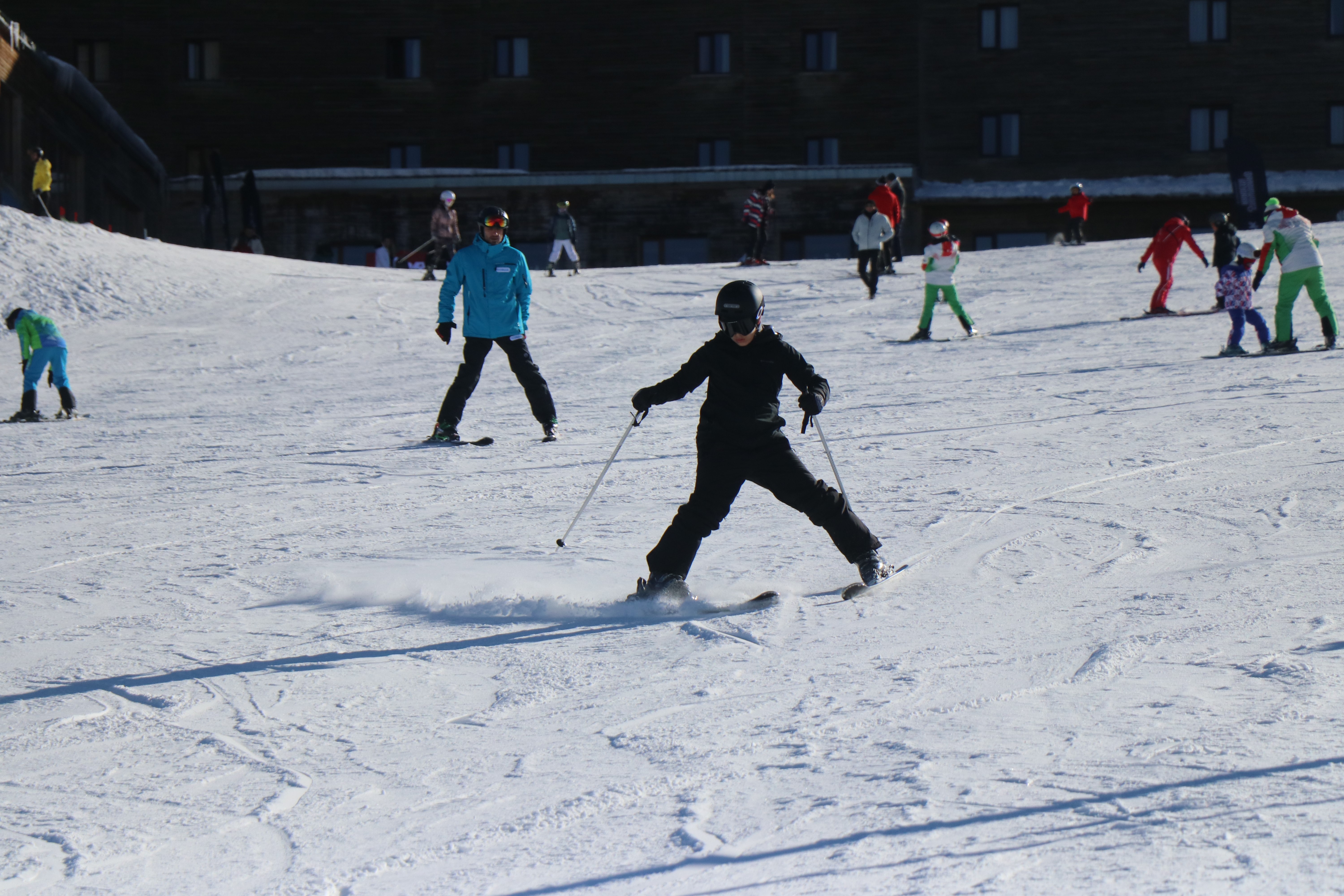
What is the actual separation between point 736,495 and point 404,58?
30.7 m

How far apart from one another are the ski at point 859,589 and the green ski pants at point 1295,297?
797 cm

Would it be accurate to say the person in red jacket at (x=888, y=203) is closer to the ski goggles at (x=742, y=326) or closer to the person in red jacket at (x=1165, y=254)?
the person in red jacket at (x=1165, y=254)

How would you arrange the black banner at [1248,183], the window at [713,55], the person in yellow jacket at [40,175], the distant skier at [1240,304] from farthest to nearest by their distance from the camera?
the window at [713,55], the black banner at [1248,183], the person in yellow jacket at [40,175], the distant skier at [1240,304]

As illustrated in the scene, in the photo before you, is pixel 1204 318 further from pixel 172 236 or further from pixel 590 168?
pixel 172 236

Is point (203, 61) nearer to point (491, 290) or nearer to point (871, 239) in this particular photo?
point (871, 239)

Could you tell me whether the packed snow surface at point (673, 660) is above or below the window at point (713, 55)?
below

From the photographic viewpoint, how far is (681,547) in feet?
16.6

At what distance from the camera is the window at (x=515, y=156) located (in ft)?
109

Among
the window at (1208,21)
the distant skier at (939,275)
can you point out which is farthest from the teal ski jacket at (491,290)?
the window at (1208,21)

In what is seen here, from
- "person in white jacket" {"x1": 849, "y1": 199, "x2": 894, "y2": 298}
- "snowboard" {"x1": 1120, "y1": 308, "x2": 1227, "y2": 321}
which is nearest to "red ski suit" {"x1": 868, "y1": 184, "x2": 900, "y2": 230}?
"person in white jacket" {"x1": 849, "y1": 199, "x2": 894, "y2": 298}

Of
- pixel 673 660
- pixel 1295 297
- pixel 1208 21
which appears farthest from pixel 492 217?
pixel 1208 21

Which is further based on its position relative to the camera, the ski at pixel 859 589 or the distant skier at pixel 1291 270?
the distant skier at pixel 1291 270

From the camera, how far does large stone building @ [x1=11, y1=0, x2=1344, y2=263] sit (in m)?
30.9

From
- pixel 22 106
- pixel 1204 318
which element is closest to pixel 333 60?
pixel 22 106
